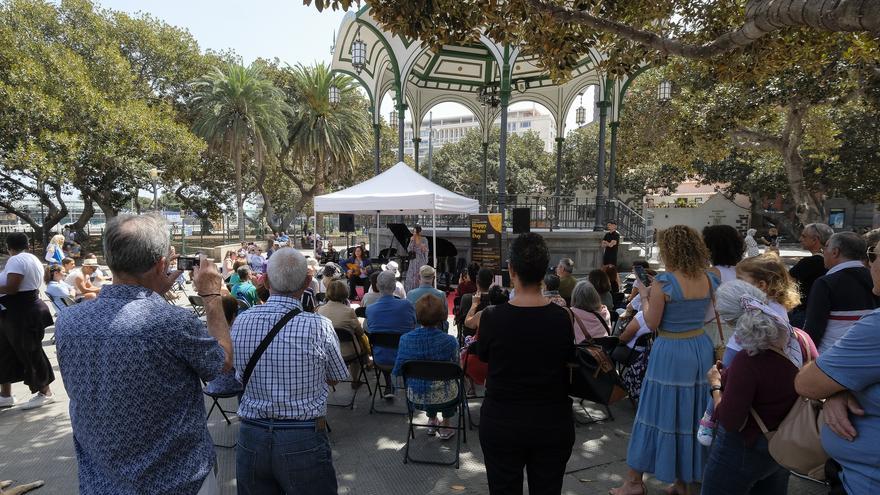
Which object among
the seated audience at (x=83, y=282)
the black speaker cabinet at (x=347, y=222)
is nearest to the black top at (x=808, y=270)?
the seated audience at (x=83, y=282)

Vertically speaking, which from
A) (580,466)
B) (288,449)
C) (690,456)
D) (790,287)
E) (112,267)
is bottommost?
(580,466)

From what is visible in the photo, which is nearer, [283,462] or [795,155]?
[283,462]

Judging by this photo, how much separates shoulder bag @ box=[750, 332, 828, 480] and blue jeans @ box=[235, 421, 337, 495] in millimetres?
1848

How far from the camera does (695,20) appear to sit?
6594mm

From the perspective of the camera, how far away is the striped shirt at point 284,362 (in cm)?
209

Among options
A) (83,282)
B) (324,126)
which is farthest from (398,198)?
(324,126)

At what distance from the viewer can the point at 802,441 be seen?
1.76m

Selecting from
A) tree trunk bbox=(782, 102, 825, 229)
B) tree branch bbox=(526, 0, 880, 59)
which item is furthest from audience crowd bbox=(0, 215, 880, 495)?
tree trunk bbox=(782, 102, 825, 229)

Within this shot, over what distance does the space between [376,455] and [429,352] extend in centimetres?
97

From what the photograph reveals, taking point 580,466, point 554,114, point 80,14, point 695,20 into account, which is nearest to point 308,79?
point 80,14

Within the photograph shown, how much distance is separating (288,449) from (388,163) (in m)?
32.7

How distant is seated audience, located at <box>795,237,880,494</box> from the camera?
4.94ft

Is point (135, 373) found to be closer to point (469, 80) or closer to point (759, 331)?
point (759, 331)

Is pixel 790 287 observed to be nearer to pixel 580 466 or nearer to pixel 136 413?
pixel 580 466
